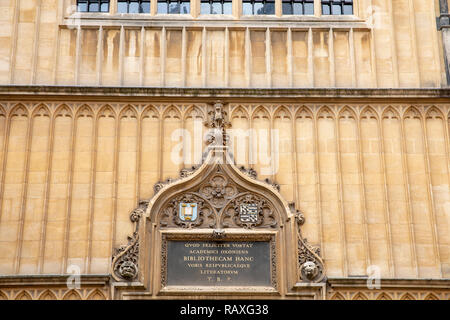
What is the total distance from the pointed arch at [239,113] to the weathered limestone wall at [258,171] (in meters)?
0.03

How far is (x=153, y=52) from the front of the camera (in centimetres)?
1641

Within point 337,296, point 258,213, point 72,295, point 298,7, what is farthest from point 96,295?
point 298,7

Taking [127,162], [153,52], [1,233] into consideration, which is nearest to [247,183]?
[127,162]

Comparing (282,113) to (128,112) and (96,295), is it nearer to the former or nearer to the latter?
(128,112)

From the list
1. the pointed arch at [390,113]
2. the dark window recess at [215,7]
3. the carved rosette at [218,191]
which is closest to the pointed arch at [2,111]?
the carved rosette at [218,191]

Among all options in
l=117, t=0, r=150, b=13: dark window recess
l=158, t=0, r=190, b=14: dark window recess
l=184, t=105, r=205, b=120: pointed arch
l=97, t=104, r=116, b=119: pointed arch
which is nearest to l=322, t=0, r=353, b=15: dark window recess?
l=158, t=0, r=190, b=14: dark window recess

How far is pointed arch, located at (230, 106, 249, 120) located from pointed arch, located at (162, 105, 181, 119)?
3.68 ft

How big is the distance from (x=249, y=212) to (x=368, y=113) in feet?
11.0

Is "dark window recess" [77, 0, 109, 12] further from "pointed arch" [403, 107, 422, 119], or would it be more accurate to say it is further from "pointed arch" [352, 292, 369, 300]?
"pointed arch" [352, 292, 369, 300]

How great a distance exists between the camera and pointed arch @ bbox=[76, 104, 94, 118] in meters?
15.9

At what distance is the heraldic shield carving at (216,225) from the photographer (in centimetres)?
1462

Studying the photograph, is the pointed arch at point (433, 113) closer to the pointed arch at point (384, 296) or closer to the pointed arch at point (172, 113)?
the pointed arch at point (384, 296)

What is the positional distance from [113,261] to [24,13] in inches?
237

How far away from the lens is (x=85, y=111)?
15.9 meters
